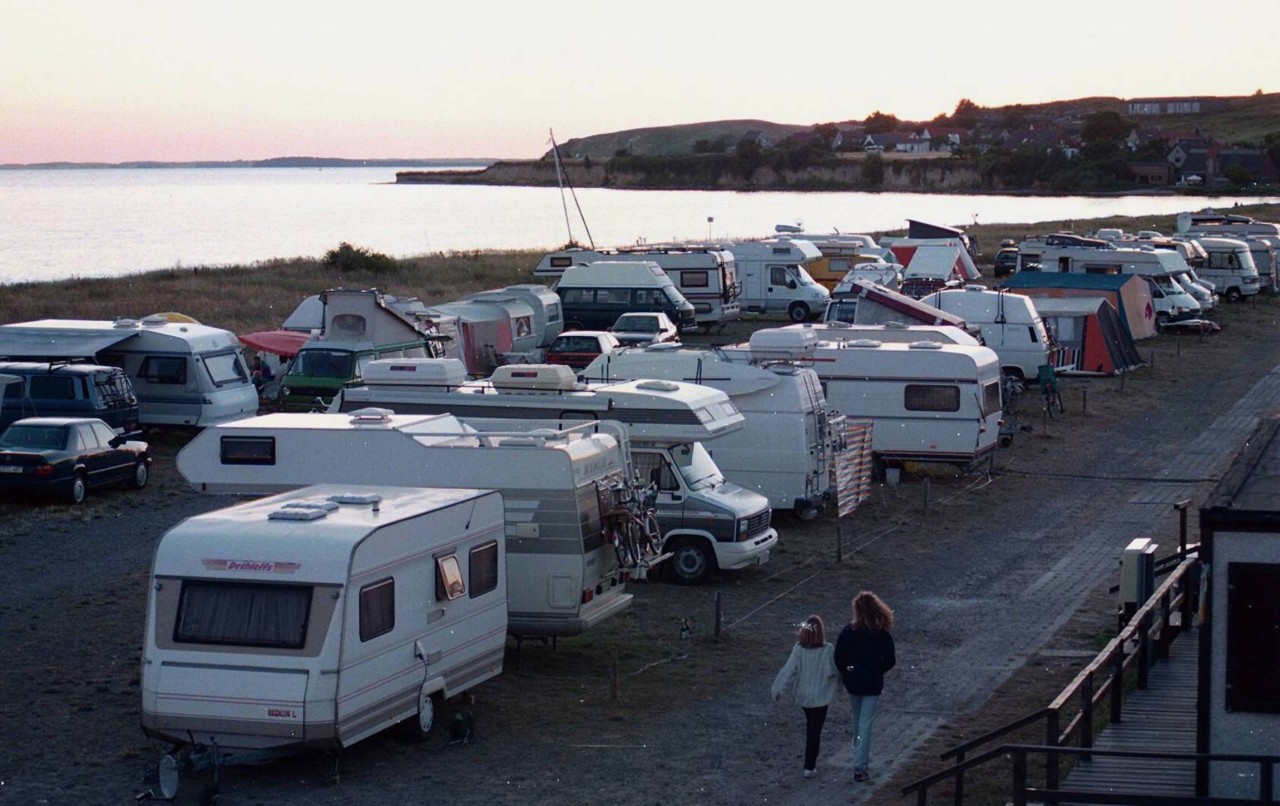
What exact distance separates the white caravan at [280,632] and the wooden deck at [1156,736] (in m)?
4.65

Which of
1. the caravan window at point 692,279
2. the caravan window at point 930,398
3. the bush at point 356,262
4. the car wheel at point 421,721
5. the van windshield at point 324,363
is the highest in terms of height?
the bush at point 356,262

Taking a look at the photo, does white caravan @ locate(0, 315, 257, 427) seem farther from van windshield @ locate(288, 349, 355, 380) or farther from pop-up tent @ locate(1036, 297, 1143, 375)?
pop-up tent @ locate(1036, 297, 1143, 375)

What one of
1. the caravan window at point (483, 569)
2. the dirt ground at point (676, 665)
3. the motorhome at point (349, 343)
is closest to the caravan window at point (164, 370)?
the motorhome at point (349, 343)

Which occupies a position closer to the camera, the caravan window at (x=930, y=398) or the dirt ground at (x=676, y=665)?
the dirt ground at (x=676, y=665)

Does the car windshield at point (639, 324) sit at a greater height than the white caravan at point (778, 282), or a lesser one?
lesser

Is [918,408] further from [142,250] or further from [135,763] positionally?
[142,250]

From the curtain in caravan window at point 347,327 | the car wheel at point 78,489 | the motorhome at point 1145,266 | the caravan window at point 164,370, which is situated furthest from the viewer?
the motorhome at point 1145,266

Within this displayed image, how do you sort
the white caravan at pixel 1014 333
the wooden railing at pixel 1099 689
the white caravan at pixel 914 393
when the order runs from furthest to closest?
the white caravan at pixel 1014 333 → the white caravan at pixel 914 393 → the wooden railing at pixel 1099 689

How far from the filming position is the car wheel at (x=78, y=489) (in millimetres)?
20953

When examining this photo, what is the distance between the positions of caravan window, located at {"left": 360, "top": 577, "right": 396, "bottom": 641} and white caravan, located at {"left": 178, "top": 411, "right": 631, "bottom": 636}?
2525mm

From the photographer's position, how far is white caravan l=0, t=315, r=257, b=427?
84.0ft

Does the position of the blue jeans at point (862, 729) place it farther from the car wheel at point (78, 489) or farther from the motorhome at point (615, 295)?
the motorhome at point (615, 295)

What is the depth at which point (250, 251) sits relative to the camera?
9869 centimetres

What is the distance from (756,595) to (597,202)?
18028 centimetres
